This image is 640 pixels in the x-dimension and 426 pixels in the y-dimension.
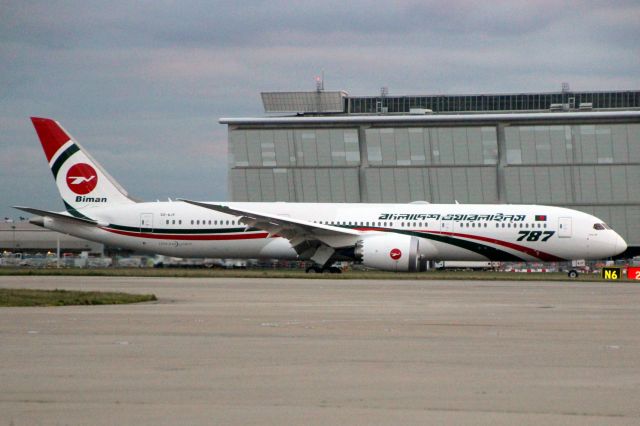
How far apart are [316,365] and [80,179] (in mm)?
38568

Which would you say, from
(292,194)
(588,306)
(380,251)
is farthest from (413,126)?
(588,306)

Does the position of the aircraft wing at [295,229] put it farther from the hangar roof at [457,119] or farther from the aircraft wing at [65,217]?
the hangar roof at [457,119]

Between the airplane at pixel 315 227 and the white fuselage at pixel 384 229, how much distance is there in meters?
0.05

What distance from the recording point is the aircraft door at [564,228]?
147 ft

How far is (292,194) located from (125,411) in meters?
74.7

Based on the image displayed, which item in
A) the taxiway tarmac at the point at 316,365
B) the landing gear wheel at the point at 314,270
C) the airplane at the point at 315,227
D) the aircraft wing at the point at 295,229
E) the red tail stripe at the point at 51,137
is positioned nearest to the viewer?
the taxiway tarmac at the point at 316,365

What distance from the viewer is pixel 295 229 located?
145 feet

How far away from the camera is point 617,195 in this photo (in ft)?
260

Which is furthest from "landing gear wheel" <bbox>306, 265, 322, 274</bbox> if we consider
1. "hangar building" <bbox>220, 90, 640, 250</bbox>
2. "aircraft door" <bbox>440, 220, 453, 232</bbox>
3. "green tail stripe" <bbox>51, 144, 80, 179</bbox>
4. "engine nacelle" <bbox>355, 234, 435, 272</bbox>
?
"hangar building" <bbox>220, 90, 640, 250</bbox>

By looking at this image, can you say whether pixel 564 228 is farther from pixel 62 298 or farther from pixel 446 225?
pixel 62 298

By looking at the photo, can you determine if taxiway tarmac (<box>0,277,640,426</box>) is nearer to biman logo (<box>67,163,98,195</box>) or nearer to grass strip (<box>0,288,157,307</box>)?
grass strip (<box>0,288,157,307</box>)

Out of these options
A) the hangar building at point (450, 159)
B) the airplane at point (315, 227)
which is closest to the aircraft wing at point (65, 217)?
the airplane at point (315, 227)

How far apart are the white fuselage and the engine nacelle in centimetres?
215

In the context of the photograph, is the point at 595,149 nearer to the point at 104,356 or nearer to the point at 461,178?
the point at 461,178
